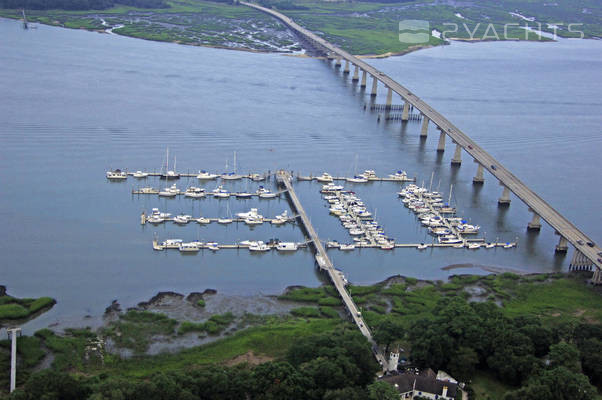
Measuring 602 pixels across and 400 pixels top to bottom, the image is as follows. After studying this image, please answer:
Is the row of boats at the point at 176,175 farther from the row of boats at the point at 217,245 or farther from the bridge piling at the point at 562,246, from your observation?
the bridge piling at the point at 562,246

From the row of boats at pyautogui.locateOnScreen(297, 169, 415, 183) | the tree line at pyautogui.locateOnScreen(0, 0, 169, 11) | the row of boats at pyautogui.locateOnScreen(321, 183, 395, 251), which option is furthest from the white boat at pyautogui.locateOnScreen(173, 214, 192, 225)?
the tree line at pyautogui.locateOnScreen(0, 0, 169, 11)

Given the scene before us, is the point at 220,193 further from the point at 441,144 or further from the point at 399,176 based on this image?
the point at 441,144

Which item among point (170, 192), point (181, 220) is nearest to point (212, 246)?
point (181, 220)

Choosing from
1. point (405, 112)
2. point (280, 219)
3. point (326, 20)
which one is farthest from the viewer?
point (326, 20)

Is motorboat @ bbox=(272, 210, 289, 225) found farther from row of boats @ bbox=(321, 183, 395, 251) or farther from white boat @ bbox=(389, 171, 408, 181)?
white boat @ bbox=(389, 171, 408, 181)

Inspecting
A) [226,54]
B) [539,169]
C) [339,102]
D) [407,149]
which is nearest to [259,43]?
[226,54]

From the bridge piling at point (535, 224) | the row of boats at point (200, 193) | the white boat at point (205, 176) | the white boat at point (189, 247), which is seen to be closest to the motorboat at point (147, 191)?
the row of boats at point (200, 193)
